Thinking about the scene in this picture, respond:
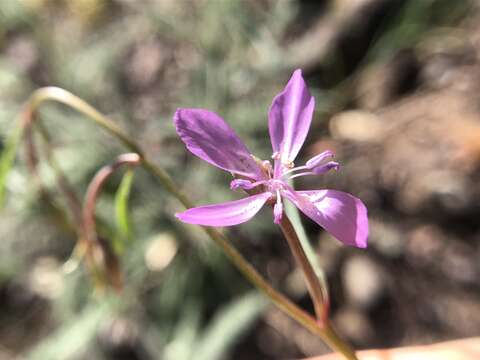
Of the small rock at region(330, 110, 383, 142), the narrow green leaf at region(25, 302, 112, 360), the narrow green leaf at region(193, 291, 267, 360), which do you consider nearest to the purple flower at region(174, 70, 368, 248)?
the narrow green leaf at region(193, 291, 267, 360)

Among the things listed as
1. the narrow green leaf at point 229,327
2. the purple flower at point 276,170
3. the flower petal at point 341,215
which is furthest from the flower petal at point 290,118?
the narrow green leaf at point 229,327

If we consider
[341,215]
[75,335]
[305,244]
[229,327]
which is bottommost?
[229,327]

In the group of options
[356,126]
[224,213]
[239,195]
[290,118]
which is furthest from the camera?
[356,126]

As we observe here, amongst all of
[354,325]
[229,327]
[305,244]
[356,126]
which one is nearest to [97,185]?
[305,244]

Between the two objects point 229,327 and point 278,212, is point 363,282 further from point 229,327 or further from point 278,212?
point 278,212

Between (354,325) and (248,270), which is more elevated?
(248,270)

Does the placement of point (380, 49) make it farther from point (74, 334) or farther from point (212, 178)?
point (74, 334)

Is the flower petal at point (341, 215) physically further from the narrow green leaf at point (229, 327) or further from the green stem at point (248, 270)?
the narrow green leaf at point (229, 327)
